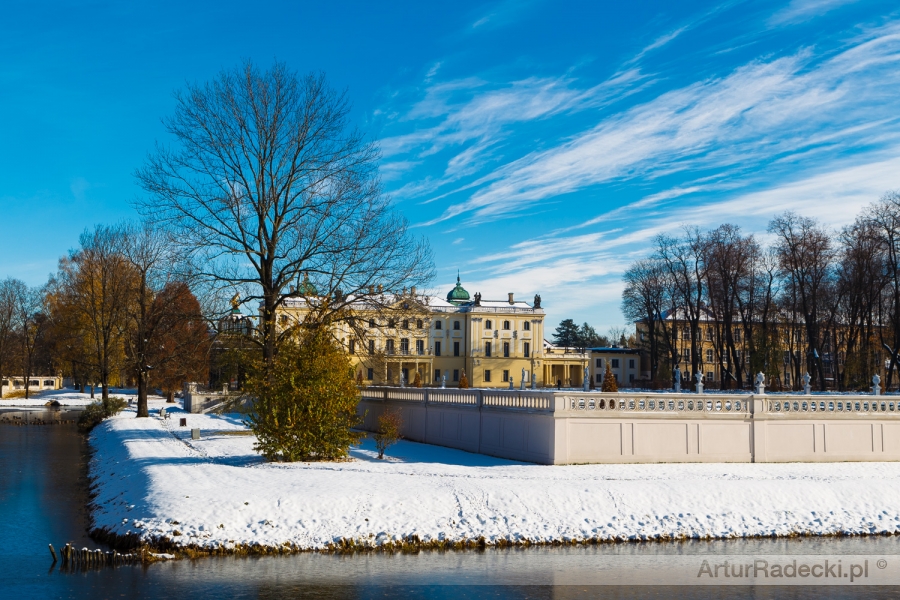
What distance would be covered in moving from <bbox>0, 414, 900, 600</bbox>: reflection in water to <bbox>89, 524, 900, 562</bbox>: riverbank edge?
0.83ft

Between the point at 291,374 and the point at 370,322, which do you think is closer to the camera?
the point at 291,374

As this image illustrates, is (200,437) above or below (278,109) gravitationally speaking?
below

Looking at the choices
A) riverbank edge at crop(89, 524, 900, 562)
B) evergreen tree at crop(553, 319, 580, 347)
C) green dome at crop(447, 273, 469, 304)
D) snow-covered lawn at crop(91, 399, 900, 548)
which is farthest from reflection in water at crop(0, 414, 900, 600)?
evergreen tree at crop(553, 319, 580, 347)

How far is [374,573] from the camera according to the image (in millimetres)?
12539

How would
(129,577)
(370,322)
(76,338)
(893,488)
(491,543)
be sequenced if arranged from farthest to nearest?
(76,338)
(370,322)
(893,488)
(491,543)
(129,577)

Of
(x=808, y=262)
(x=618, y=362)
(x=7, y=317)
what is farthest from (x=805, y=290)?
(x=7, y=317)

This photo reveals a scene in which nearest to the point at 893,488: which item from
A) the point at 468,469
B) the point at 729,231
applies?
the point at 468,469

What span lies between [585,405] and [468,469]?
336 centimetres

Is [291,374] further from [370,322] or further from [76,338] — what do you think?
[76,338]

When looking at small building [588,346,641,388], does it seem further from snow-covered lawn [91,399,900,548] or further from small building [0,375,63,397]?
snow-covered lawn [91,399,900,548]

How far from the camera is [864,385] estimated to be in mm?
55406

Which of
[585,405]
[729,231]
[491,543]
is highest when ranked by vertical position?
[729,231]

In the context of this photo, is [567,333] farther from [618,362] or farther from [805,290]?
[805,290]

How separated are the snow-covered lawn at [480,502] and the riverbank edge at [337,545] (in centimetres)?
10
